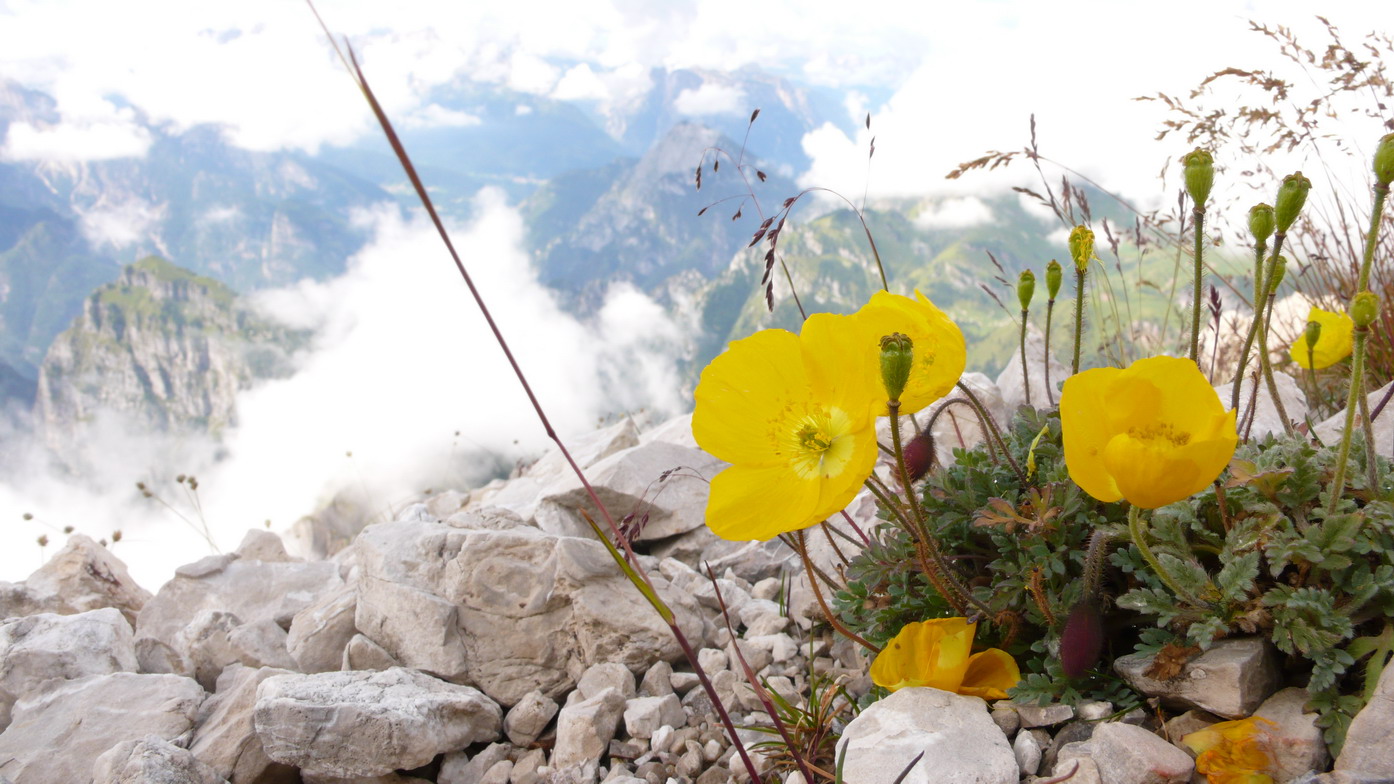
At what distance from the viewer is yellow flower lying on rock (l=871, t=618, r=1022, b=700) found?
234cm

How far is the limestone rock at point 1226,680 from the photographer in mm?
1986

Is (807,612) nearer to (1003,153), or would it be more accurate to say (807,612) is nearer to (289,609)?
(1003,153)

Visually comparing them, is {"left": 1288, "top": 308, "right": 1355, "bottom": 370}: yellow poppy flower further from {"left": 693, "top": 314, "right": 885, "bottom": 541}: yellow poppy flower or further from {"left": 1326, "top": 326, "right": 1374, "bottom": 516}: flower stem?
{"left": 693, "top": 314, "right": 885, "bottom": 541}: yellow poppy flower

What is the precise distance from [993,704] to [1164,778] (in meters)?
0.59

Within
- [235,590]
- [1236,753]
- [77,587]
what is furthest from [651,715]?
[77,587]

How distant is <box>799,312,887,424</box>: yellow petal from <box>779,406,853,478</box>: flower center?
4 centimetres

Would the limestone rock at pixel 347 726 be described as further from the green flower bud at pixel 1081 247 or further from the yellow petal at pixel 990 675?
the green flower bud at pixel 1081 247

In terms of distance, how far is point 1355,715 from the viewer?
6.03 ft

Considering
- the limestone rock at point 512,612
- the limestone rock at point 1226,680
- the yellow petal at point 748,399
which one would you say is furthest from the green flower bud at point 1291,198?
the limestone rock at point 512,612

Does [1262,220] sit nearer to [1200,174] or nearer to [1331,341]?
[1200,174]

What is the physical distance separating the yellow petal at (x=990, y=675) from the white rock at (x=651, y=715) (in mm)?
1130

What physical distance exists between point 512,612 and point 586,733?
3.09 ft

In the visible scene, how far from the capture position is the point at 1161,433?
172cm

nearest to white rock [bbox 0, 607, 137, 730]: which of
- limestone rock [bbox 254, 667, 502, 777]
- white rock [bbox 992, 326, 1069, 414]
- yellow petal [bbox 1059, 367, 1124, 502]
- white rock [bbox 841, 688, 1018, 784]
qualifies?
limestone rock [bbox 254, 667, 502, 777]
